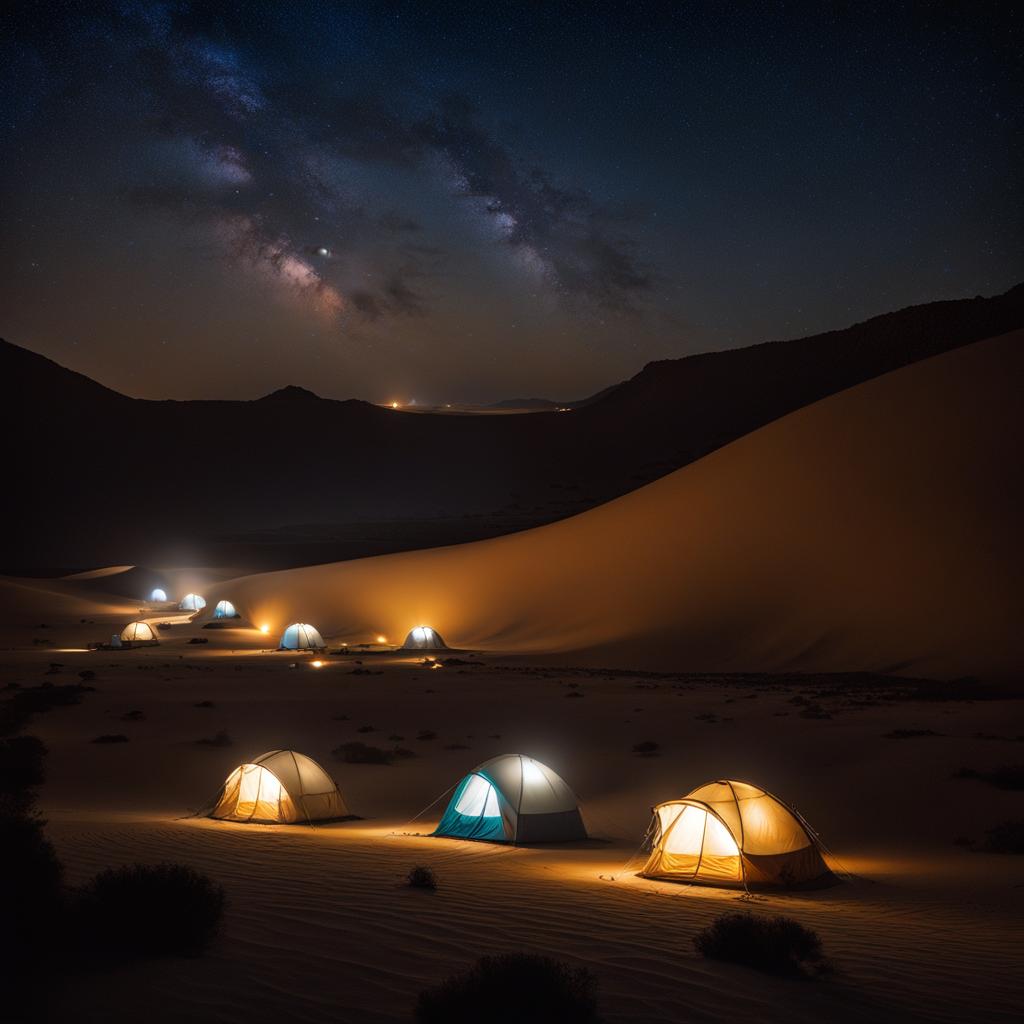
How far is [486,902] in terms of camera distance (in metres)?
9.62

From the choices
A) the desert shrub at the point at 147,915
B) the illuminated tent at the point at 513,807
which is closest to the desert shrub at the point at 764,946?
the desert shrub at the point at 147,915

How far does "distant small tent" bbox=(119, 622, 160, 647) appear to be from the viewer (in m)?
45.8

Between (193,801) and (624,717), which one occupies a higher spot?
(624,717)

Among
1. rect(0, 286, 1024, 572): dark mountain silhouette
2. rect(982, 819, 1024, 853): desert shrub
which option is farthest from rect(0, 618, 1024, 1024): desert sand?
rect(0, 286, 1024, 572): dark mountain silhouette

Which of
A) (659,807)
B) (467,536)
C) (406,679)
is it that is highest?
(467,536)

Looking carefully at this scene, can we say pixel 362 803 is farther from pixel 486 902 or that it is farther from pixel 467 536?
pixel 467 536

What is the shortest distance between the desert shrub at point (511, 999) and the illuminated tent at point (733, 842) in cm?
617

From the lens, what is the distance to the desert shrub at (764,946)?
24.7ft

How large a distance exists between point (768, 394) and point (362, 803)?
14145 cm

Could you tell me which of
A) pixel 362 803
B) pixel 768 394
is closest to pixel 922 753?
pixel 362 803

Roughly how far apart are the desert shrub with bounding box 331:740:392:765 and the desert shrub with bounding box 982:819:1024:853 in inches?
442

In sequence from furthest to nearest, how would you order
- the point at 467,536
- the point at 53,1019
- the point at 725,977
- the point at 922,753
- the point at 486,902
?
the point at 467,536
the point at 922,753
the point at 486,902
the point at 725,977
the point at 53,1019

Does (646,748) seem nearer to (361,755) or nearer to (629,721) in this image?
(629,721)

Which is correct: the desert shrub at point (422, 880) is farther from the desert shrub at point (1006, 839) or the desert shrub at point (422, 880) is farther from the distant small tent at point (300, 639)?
the distant small tent at point (300, 639)
